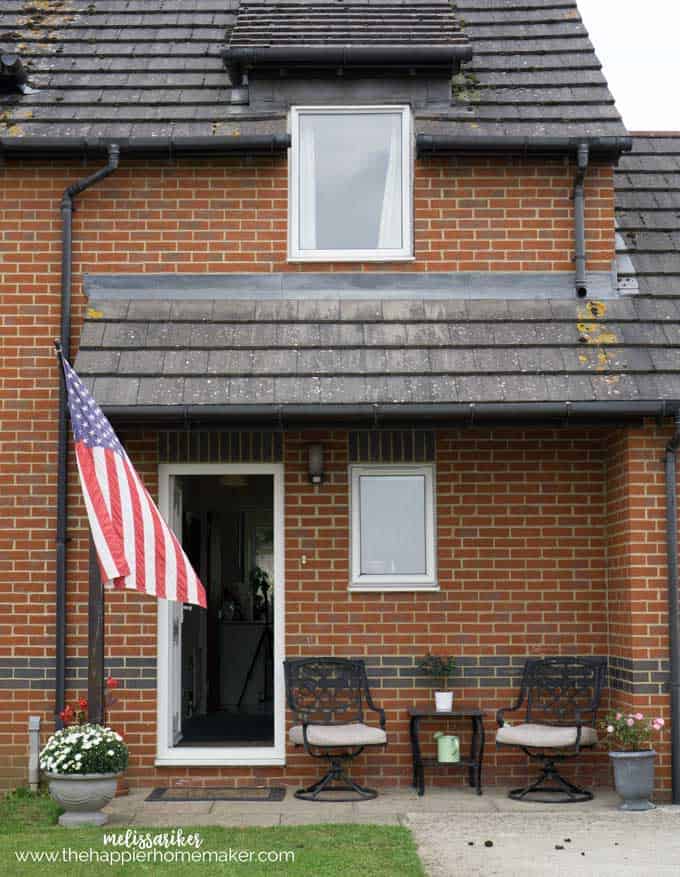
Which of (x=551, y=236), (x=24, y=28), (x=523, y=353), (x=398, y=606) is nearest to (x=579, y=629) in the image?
(x=398, y=606)

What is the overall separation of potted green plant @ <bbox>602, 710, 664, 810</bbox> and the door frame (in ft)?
8.73

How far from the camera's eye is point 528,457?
37.6ft

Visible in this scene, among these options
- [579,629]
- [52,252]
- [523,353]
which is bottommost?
[579,629]

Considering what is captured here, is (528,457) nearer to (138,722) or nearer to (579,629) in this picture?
(579,629)

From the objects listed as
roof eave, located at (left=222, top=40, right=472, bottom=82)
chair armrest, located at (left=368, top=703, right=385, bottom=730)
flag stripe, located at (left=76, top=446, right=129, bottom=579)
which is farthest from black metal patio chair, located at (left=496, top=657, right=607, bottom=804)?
roof eave, located at (left=222, top=40, right=472, bottom=82)

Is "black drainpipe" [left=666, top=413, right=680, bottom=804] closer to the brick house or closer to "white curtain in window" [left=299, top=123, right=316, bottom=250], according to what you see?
the brick house

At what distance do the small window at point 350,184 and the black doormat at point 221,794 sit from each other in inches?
170

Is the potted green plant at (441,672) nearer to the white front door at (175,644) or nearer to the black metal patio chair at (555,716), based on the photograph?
the black metal patio chair at (555,716)

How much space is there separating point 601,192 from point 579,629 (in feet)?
11.9

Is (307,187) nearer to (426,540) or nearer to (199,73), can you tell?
(199,73)

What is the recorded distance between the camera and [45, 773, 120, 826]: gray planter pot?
31.6ft

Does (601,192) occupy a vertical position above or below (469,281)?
above

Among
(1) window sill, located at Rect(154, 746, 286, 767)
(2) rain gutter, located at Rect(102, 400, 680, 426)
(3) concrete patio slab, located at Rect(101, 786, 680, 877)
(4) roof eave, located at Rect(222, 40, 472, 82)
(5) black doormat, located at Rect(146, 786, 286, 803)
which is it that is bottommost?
(3) concrete patio slab, located at Rect(101, 786, 680, 877)

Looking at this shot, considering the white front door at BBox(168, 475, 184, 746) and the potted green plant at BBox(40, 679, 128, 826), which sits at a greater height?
the white front door at BBox(168, 475, 184, 746)
